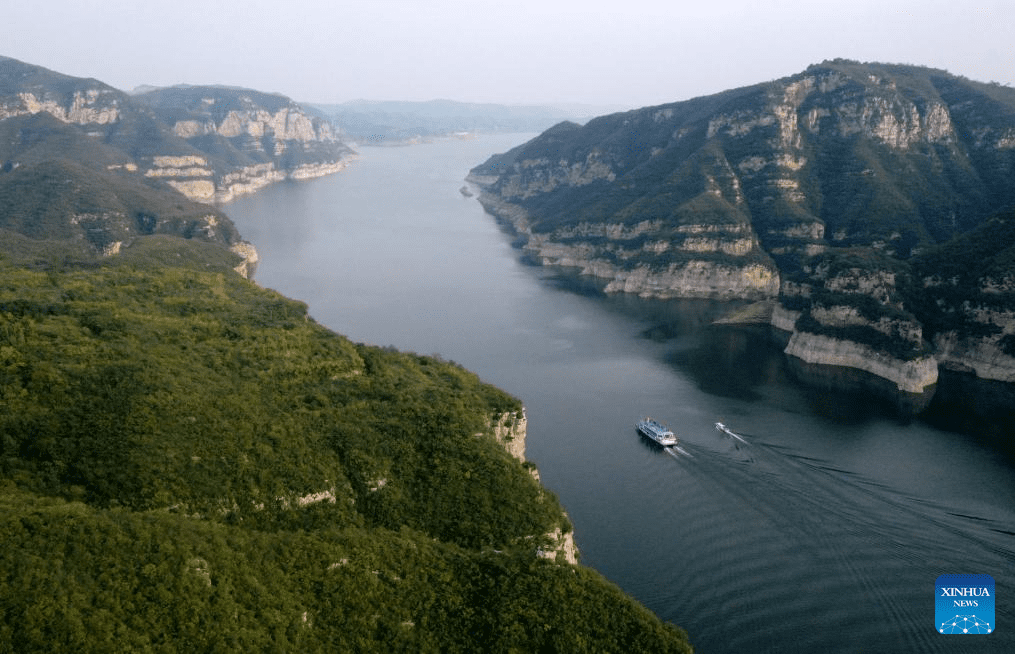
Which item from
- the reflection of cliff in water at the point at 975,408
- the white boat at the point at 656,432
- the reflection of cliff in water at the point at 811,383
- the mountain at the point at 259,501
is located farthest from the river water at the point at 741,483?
the mountain at the point at 259,501

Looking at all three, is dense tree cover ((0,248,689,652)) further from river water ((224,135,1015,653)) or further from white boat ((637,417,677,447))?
white boat ((637,417,677,447))

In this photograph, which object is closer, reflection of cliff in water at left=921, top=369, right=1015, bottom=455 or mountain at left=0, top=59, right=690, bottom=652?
mountain at left=0, top=59, right=690, bottom=652

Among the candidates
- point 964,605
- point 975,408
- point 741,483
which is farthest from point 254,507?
point 975,408

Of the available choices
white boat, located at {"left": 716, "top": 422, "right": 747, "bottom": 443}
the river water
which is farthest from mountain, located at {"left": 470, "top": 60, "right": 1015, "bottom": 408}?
white boat, located at {"left": 716, "top": 422, "right": 747, "bottom": 443}

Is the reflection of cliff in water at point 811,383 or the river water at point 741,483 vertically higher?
the reflection of cliff in water at point 811,383

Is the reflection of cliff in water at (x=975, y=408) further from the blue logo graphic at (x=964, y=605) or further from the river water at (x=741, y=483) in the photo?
the blue logo graphic at (x=964, y=605)

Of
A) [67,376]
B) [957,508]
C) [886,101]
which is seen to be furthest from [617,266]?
[67,376]

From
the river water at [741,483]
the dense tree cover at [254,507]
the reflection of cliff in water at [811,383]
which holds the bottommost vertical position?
the river water at [741,483]

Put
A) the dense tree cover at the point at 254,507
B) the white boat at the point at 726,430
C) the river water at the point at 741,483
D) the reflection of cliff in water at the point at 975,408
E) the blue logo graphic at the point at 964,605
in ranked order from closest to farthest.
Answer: the dense tree cover at the point at 254,507
the blue logo graphic at the point at 964,605
the river water at the point at 741,483
the white boat at the point at 726,430
the reflection of cliff in water at the point at 975,408
